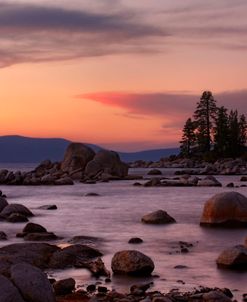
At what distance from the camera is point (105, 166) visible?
81.1 metres

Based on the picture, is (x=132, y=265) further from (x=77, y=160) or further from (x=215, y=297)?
(x=77, y=160)

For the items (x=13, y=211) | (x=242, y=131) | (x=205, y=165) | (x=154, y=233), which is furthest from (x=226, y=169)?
(x=154, y=233)

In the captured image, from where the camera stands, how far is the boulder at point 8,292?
11.2 metres

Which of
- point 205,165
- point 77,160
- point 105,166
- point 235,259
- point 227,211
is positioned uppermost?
point 77,160

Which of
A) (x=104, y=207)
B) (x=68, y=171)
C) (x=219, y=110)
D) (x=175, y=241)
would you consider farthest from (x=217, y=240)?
(x=219, y=110)

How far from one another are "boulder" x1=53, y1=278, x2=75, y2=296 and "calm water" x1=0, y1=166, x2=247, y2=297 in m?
0.82

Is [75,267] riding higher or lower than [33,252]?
lower

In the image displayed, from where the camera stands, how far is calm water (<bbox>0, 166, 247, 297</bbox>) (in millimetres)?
15898

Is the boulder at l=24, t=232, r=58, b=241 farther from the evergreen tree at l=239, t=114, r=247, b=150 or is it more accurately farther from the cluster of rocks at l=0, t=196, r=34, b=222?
the evergreen tree at l=239, t=114, r=247, b=150

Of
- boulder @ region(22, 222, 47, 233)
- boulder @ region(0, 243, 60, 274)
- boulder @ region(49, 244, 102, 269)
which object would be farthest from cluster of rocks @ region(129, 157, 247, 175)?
boulder @ region(0, 243, 60, 274)

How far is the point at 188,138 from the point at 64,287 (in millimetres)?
123349

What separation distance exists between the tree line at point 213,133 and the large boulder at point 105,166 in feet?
142

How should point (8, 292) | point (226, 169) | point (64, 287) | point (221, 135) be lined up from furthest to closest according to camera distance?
point (221, 135) → point (226, 169) → point (64, 287) → point (8, 292)

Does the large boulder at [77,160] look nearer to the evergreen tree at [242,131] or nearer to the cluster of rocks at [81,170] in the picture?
the cluster of rocks at [81,170]
